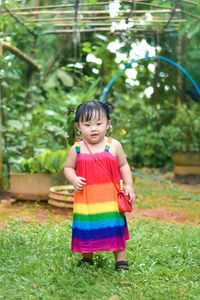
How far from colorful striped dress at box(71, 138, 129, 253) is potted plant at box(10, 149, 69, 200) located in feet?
7.46

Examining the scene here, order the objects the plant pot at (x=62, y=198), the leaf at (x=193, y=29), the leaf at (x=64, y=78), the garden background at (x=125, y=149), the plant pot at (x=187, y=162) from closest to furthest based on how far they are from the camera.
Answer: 1. the garden background at (x=125, y=149)
2. the plant pot at (x=62, y=198)
3. the leaf at (x=193, y=29)
4. the plant pot at (x=187, y=162)
5. the leaf at (x=64, y=78)

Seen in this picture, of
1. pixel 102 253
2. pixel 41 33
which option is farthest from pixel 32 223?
pixel 41 33

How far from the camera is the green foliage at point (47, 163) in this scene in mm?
4605

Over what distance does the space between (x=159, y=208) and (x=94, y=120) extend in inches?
101

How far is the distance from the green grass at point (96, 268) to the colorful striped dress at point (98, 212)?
6.9 inches

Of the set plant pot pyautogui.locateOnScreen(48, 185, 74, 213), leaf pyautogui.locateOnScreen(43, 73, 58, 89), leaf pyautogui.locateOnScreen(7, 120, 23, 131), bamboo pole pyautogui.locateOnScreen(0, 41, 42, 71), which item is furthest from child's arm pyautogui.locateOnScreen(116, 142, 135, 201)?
leaf pyautogui.locateOnScreen(43, 73, 58, 89)

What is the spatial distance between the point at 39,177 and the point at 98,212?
93.8 inches

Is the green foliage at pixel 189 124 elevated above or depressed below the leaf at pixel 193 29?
below

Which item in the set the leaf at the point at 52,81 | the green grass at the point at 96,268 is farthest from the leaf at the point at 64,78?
the green grass at the point at 96,268

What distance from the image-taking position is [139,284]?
2.16 metres

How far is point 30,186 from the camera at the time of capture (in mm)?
4551

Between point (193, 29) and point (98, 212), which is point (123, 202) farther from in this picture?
point (193, 29)

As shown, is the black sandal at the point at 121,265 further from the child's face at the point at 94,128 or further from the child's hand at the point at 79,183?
the child's face at the point at 94,128

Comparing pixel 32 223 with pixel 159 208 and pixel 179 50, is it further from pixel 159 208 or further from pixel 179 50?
pixel 179 50
